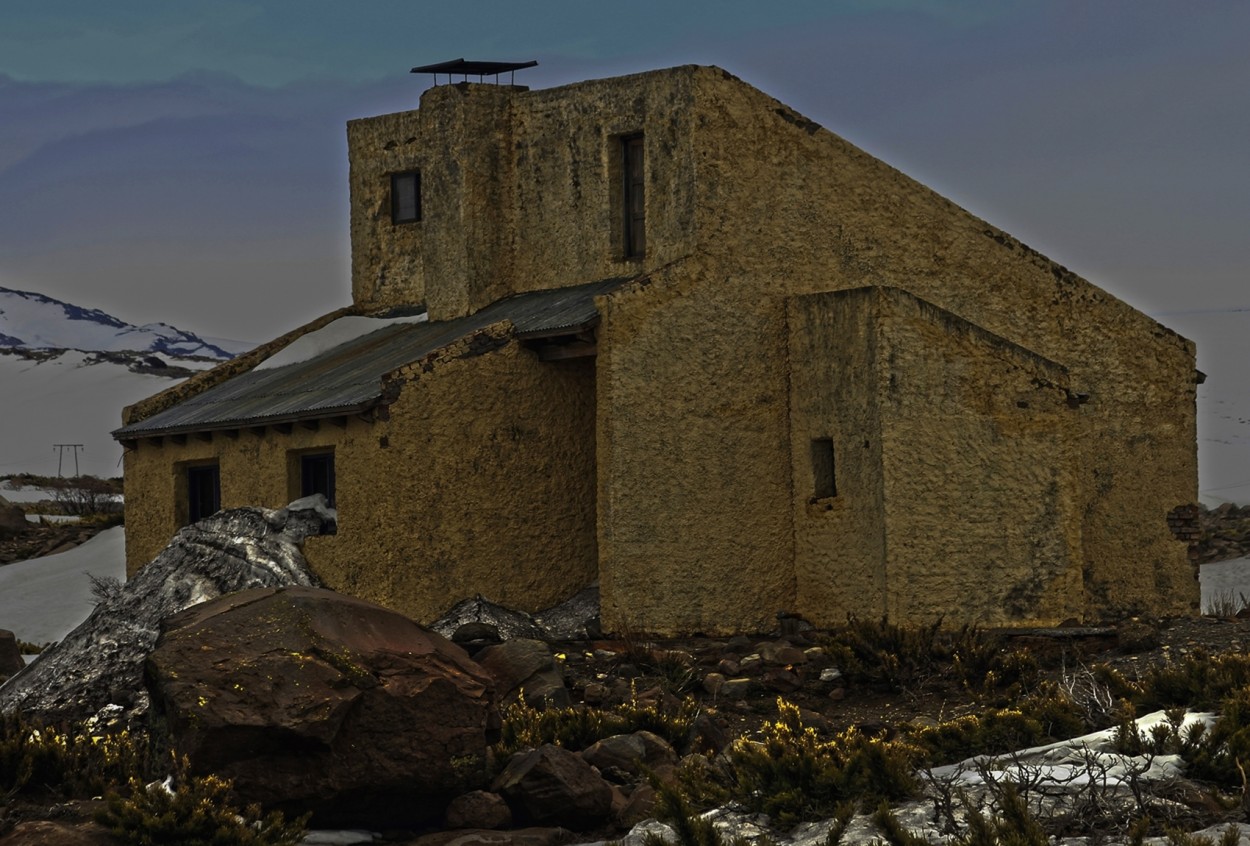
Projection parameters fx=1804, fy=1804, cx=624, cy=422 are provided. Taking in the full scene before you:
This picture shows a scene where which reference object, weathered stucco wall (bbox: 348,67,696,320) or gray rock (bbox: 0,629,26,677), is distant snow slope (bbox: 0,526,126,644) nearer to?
gray rock (bbox: 0,629,26,677)

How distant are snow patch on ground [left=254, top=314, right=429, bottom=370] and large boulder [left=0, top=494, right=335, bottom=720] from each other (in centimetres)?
476

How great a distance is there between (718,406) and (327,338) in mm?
7117

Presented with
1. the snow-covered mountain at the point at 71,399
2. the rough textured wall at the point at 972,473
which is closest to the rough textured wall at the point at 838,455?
the rough textured wall at the point at 972,473

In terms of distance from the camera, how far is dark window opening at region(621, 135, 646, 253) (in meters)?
19.7

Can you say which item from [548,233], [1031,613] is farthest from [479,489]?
[1031,613]

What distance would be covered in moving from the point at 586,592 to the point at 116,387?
76090 mm

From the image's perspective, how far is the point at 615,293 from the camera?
1759 centimetres

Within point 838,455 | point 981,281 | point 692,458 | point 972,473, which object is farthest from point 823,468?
point 981,281

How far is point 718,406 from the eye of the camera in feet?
60.0

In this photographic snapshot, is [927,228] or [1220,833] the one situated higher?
[927,228]

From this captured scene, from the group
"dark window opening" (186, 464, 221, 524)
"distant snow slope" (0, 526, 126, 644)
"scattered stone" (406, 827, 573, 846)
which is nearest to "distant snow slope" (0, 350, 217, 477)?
"distant snow slope" (0, 526, 126, 644)

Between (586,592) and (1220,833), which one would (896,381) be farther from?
(1220,833)

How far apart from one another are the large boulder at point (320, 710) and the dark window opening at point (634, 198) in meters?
8.65

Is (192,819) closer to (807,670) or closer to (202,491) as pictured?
(807,670)
